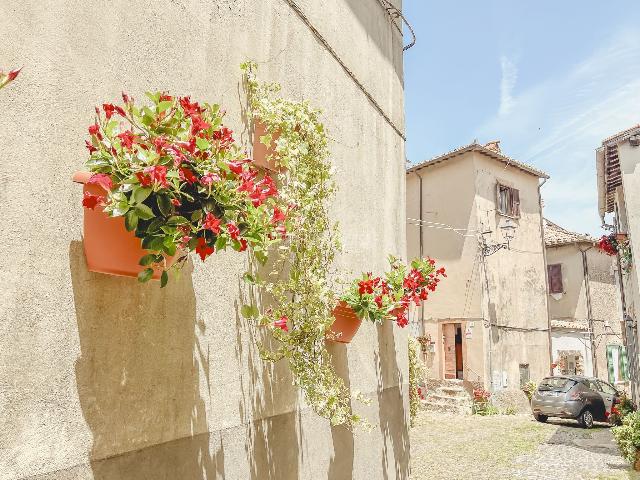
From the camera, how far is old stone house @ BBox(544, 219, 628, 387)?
80.2 ft

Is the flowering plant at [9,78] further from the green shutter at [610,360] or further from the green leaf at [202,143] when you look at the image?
the green shutter at [610,360]

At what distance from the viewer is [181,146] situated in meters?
2.18

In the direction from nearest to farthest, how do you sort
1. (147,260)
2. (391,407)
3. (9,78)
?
1. (9,78)
2. (147,260)
3. (391,407)

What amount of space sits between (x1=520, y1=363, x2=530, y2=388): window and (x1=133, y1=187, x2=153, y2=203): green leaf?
2187cm

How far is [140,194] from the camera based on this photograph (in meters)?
2.04

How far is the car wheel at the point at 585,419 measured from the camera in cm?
1509

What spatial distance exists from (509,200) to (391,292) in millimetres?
19019

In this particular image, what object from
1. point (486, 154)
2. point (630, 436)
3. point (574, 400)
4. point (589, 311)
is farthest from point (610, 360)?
point (630, 436)

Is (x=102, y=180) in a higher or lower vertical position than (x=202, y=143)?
lower

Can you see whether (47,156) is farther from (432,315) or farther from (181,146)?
(432,315)

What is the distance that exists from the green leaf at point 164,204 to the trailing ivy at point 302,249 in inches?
64.0

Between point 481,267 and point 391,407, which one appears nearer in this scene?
point 391,407

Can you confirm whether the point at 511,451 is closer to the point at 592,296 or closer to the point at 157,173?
the point at 157,173

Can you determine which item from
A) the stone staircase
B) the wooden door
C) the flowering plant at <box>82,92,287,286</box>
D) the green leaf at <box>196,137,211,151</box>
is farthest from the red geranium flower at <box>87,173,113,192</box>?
the wooden door
